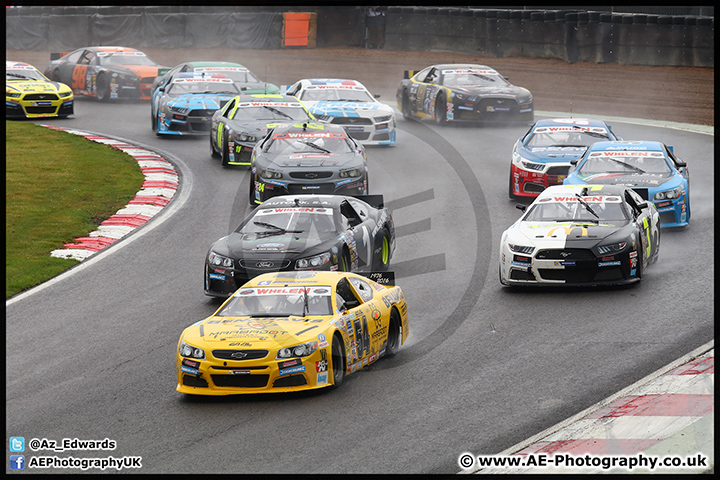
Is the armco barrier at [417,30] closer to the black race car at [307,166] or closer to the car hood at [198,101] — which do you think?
the car hood at [198,101]

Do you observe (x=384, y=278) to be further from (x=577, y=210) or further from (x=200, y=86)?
(x=200, y=86)

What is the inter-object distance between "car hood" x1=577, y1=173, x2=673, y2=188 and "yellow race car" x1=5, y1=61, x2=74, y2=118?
52.5 ft

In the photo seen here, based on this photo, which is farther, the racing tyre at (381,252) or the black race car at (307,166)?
the black race car at (307,166)

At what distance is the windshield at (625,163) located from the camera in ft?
55.4

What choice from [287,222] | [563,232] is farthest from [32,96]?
[563,232]

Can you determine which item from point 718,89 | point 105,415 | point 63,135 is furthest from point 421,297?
point 718,89

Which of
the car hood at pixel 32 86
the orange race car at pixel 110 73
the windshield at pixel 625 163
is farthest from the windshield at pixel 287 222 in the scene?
the orange race car at pixel 110 73

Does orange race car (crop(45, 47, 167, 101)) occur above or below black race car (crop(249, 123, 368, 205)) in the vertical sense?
above

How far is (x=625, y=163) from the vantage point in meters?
17.2

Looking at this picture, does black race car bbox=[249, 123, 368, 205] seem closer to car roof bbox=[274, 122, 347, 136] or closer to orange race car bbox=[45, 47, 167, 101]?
car roof bbox=[274, 122, 347, 136]

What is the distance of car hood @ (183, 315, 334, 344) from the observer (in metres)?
9.36

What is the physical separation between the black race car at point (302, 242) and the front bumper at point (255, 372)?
3241mm

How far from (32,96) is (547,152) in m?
14.8

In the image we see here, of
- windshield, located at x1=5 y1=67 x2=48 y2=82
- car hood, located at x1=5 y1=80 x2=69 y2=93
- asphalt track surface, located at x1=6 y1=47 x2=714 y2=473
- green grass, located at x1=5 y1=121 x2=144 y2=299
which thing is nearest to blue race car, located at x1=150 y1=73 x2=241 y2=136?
green grass, located at x1=5 y1=121 x2=144 y2=299
